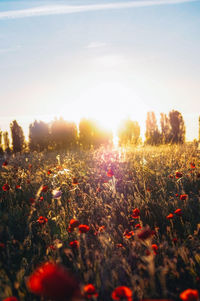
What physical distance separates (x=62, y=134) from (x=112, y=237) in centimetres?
2339

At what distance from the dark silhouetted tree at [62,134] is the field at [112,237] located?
67.2 feet

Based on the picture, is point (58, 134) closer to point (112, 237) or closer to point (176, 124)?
point (176, 124)

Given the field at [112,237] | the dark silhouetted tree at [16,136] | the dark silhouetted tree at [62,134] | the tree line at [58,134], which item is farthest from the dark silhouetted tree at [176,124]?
the field at [112,237]

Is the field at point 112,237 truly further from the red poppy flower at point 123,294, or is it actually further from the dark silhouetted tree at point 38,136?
the dark silhouetted tree at point 38,136

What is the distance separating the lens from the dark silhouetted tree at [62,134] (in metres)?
25.2

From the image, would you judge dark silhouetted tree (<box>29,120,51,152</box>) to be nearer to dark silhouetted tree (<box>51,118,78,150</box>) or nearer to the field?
dark silhouetted tree (<box>51,118,78,150</box>)

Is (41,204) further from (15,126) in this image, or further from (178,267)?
(15,126)

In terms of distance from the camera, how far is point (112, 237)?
239 centimetres

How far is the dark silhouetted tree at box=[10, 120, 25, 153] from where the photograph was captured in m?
24.8

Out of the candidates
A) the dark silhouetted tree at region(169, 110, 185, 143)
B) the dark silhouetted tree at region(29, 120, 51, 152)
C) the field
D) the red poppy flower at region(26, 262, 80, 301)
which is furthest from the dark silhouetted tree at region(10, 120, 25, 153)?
the red poppy flower at region(26, 262, 80, 301)

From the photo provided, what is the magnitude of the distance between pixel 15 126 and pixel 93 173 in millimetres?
22286

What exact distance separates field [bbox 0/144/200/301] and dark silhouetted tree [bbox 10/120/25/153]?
70.4 ft

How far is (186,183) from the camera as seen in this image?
12.2 ft

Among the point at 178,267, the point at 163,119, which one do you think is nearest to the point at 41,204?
the point at 178,267
